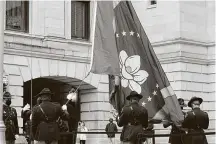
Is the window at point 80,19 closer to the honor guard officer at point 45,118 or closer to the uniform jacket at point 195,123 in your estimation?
the honor guard officer at point 45,118

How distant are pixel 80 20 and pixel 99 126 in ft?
17.3

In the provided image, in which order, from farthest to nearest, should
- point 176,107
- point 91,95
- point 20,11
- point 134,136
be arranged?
1. point 91,95
2. point 20,11
3. point 134,136
4. point 176,107

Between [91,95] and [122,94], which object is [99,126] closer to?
[91,95]

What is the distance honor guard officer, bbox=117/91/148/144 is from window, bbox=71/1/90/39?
16979 millimetres

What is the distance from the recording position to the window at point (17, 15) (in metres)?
29.6

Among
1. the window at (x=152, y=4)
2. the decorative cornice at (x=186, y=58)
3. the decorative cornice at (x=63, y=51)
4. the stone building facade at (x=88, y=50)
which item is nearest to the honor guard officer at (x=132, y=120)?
the decorative cornice at (x=63, y=51)

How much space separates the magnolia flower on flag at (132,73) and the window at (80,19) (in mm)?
17575

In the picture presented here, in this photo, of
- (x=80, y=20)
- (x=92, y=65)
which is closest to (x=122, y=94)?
(x=92, y=65)

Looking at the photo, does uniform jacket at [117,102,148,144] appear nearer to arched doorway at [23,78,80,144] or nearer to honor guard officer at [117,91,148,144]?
honor guard officer at [117,91,148,144]

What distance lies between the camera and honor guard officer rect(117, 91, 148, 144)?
1500cm

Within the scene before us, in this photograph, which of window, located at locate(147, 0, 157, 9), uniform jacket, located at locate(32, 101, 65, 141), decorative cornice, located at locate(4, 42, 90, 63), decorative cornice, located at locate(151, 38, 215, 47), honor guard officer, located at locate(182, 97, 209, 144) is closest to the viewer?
uniform jacket, located at locate(32, 101, 65, 141)

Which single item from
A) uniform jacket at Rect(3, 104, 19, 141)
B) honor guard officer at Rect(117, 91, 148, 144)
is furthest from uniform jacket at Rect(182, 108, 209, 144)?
uniform jacket at Rect(3, 104, 19, 141)

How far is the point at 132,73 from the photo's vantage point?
47.7 ft

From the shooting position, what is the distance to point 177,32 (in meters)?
32.1
